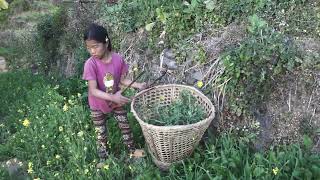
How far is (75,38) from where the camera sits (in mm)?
7840

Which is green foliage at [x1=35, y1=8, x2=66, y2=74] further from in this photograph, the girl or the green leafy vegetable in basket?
the green leafy vegetable in basket

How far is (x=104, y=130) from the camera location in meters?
4.45

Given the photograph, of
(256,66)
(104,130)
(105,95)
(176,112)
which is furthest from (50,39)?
(256,66)

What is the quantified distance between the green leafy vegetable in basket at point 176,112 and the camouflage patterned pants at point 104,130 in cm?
31

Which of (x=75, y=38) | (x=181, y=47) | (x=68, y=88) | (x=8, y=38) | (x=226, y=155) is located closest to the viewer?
(x=226, y=155)

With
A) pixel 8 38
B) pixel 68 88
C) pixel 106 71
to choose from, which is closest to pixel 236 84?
pixel 106 71

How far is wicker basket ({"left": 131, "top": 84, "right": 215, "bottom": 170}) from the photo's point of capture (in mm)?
3697

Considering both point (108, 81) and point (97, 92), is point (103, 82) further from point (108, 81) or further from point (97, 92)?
point (97, 92)

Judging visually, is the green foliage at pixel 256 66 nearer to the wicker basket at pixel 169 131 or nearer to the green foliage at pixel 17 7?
the wicker basket at pixel 169 131

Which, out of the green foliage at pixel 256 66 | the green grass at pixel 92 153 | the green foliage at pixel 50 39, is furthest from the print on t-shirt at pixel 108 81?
the green foliage at pixel 50 39

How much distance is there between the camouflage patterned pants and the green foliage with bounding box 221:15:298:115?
117cm

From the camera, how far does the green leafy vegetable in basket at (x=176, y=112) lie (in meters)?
4.03

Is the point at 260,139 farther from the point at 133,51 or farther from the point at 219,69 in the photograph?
the point at 133,51

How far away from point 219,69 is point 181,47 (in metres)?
0.72
